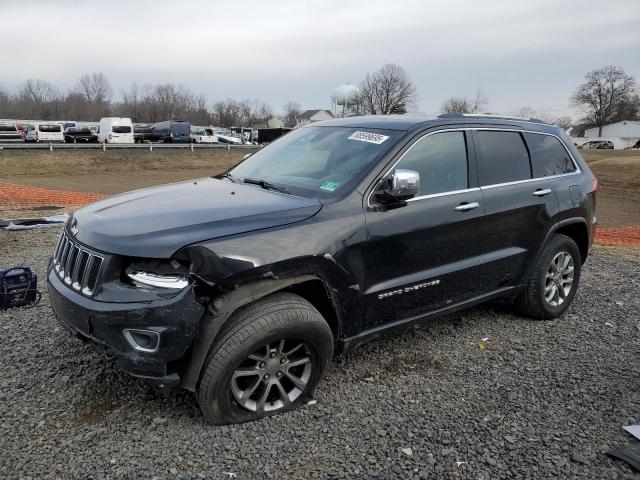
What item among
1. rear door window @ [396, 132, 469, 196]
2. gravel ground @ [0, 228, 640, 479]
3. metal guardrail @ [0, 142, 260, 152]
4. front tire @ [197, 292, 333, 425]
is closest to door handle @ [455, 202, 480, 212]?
rear door window @ [396, 132, 469, 196]

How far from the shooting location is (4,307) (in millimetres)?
4621

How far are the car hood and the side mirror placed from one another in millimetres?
442

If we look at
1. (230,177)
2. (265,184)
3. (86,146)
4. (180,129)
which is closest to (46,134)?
(86,146)

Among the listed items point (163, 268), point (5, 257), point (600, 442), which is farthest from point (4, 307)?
point (600, 442)

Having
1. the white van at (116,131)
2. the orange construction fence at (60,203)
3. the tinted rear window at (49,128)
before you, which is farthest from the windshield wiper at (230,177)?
the tinted rear window at (49,128)

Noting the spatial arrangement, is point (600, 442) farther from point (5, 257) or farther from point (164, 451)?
point (5, 257)

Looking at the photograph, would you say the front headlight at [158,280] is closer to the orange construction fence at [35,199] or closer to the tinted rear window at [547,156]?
the tinted rear window at [547,156]

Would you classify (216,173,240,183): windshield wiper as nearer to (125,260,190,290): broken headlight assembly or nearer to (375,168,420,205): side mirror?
(375,168,420,205): side mirror

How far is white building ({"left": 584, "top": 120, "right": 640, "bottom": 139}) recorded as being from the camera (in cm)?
8831

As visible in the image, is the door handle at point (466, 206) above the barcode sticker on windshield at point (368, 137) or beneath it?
beneath

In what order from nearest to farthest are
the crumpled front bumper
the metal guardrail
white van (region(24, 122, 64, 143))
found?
the crumpled front bumper < the metal guardrail < white van (region(24, 122, 64, 143))

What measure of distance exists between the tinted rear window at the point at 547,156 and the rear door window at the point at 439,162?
0.95 m

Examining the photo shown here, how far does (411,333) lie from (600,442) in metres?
1.70

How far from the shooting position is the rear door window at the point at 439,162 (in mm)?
3705
